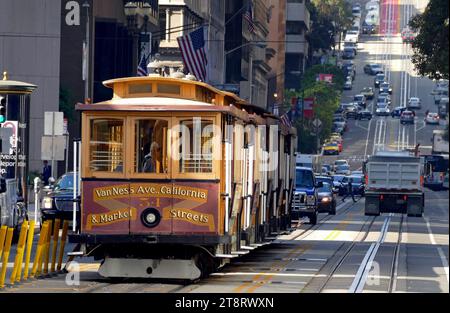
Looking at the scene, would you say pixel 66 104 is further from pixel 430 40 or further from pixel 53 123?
pixel 53 123

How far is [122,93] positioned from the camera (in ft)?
78.8

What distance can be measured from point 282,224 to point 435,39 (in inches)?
530

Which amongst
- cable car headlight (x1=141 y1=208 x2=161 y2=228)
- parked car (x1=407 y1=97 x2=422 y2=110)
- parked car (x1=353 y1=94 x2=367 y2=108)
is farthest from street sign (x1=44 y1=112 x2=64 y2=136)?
parked car (x1=353 y1=94 x2=367 y2=108)

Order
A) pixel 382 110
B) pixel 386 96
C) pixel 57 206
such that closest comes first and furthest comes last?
pixel 57 206
pixel 382 110
pixel 386 96

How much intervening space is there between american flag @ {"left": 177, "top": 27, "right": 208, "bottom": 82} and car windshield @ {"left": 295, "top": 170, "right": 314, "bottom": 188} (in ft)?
16.8

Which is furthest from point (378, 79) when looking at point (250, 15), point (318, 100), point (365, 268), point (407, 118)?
point (365, 268)

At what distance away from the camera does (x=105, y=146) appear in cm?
2345

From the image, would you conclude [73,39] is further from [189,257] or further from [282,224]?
[189,257]

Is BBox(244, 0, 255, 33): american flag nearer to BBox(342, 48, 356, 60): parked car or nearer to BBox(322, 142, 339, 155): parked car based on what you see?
BBox(322, 142, 339, 155): parked car

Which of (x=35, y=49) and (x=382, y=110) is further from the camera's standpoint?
Result: (x=382, y=110)

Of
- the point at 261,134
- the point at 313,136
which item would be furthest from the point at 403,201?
the point at 313,136

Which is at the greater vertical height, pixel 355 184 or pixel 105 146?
pixel 105 146

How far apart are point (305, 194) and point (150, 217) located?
28276 millimetres

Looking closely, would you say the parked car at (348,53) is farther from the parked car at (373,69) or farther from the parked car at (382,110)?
the parked car at (382,110)
